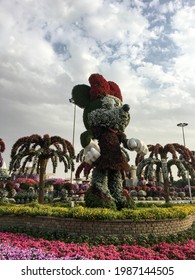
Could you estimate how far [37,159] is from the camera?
42.7ft

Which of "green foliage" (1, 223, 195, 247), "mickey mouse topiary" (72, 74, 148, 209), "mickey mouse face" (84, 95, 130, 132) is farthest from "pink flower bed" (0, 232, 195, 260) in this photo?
"mickey mouse face" (84, 95, 130, 132)

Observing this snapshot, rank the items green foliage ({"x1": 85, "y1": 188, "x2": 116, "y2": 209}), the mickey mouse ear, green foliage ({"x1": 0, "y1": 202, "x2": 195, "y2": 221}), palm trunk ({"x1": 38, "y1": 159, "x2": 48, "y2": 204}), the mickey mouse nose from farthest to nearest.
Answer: palm trunk ({"x1": 38, "y1": 159, "x2": 48, "y2": 204})
the mickey mouse ear
the mickey mouse nose
green foliage ({"x1": 85, "y1": 188, "x2": 116, "y2": 209})
green foliage ({"x1": 0, "y1": 202, "x2": 195, "y2": 221})

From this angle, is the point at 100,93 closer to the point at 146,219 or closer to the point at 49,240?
the point at 146,219

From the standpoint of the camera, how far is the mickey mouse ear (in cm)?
1078

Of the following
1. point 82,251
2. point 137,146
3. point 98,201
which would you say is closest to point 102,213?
point 98,201

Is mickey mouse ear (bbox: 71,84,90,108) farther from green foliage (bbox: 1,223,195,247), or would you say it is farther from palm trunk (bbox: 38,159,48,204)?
green foliage (bbox: 1,223,195,247)

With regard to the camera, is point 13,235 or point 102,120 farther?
point 102,120

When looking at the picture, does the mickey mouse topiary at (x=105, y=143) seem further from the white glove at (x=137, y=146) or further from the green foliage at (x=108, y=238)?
the green foliage at (x=108, y=238)

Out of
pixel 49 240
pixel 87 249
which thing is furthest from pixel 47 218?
pixel 87 249

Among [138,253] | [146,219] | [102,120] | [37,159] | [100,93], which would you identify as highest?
[100,93]

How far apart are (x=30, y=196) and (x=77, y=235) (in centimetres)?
1947

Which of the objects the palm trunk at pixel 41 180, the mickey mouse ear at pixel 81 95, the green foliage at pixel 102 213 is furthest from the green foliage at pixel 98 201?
the palm trunk at pixel 41 180

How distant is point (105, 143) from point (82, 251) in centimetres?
438

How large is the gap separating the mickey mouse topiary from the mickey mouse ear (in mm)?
188
